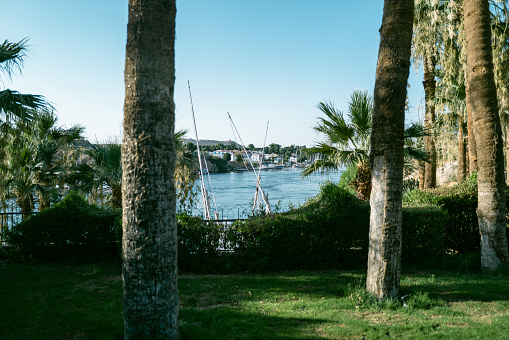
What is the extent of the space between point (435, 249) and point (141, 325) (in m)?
6.35

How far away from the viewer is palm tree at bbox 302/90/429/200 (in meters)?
9.46

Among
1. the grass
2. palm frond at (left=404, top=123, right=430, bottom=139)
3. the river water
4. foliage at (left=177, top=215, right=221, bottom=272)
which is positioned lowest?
the grass

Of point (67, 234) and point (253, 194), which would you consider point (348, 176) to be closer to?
point (67, 234)

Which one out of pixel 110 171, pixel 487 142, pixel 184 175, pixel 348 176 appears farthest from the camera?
pixel 184 175

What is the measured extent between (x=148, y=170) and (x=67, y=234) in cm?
604

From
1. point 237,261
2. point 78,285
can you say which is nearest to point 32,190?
point 78,285

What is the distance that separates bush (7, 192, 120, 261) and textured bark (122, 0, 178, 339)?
514 centimetres

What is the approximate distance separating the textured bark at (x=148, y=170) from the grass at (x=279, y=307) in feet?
2.07

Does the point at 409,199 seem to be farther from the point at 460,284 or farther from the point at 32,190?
the point at 32,190

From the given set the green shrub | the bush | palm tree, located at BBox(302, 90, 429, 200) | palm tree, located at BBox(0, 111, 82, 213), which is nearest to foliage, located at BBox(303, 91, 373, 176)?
palm tree, located at BBox(302, 90, 429, 200)

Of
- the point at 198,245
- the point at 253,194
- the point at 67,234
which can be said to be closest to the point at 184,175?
the point at 67,234

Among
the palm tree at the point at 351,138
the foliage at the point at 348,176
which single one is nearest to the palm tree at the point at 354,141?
the palm tree at the point at 351,138

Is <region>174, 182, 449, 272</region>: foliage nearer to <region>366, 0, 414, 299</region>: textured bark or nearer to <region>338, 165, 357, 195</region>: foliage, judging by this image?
<region>366, 0, 414, 299</region>: textured bark

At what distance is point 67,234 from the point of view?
8039mm
